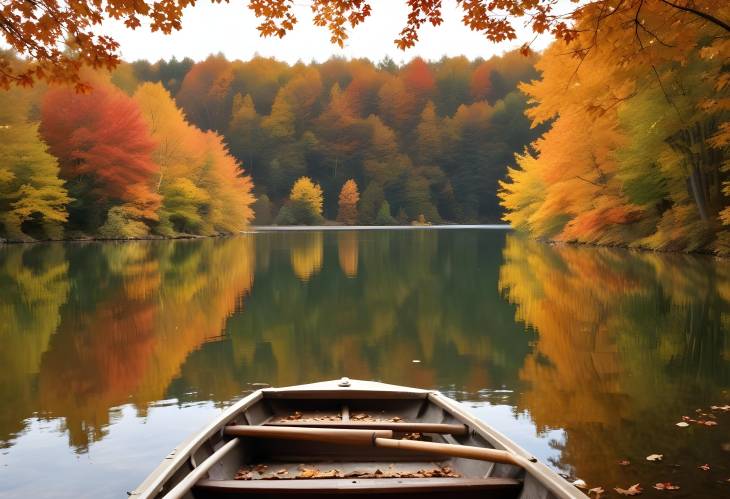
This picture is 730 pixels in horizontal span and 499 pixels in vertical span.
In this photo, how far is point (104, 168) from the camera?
127 feet

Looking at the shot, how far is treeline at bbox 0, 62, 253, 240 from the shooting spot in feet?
109

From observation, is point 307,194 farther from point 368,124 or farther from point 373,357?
point 373,357

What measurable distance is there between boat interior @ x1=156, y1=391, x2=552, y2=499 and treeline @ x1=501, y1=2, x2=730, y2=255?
5.66 meters

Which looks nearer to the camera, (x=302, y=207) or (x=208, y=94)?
(x=302, y=207)

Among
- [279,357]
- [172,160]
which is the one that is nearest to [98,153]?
[172,160]

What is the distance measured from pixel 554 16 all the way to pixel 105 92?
3481 centimetres

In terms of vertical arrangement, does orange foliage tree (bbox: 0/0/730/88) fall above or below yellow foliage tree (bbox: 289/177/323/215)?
below

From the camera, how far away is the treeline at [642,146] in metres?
18.1

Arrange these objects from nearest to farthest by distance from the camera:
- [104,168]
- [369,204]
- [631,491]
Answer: [631,491], [104,168], [369,204]

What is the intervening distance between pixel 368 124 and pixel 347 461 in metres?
92.8

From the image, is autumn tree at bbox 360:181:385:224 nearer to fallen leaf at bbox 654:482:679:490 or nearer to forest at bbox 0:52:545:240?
forest at bbox 0:52:545:240

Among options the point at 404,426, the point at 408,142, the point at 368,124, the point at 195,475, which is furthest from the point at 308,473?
the point at 408,142

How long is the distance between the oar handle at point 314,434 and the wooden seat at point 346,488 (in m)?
0.70

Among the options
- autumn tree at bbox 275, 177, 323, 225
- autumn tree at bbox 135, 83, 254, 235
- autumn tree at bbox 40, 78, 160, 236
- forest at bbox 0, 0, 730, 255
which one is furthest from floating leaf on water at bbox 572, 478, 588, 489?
autumn tree at bbox 275, 177, 323, 225
